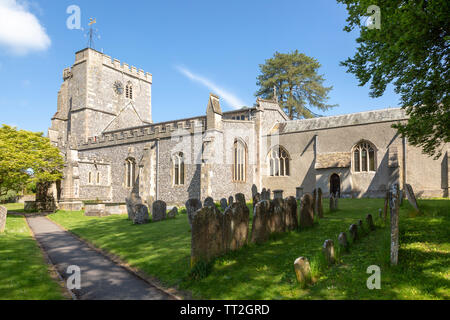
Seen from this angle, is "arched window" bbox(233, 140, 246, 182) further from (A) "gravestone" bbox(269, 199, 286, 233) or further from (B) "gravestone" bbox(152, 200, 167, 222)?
(A) "gravestone" bbox(269, 199, 286, 233)

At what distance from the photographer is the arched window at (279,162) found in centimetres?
2370

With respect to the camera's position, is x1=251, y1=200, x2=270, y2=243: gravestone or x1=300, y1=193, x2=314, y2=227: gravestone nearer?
x1=251, y1=200, x2=270, y2=243: gravestone

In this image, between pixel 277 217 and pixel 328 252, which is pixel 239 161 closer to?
pixel 277 217

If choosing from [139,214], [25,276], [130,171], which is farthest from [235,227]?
[130,171]

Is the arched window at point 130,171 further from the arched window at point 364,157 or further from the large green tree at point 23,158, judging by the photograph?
the arched window at point 364,157

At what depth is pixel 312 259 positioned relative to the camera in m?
5.30

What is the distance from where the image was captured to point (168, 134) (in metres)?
23.6

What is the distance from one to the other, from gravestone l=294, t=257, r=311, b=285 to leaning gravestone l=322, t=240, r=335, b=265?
2.77 feet

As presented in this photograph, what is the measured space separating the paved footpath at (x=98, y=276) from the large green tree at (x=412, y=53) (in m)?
7.07

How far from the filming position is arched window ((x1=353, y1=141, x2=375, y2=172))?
20547 millimetres

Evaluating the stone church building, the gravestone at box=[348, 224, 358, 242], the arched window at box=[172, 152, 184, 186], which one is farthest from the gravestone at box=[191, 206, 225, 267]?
the arched window at box=[172, 152, 184, 186]
